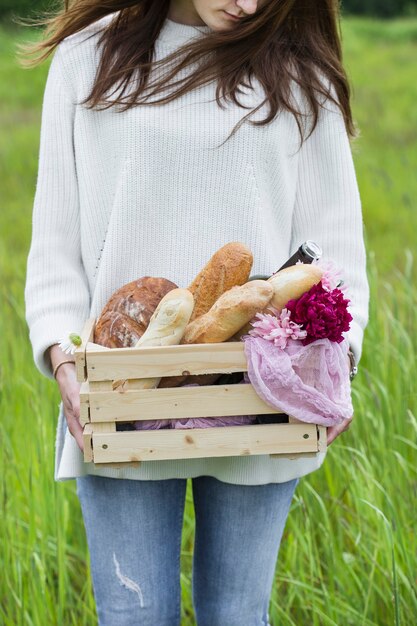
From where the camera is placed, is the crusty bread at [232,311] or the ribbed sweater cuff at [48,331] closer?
the crusty bread at [232,311]

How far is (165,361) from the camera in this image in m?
1.36

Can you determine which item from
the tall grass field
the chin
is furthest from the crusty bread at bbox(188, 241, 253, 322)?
the tall grass field

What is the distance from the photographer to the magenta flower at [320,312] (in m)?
1.35

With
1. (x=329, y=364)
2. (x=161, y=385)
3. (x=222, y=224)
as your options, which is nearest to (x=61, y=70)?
(x=222, y=224)

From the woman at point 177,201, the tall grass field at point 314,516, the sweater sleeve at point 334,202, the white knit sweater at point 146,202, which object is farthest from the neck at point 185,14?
the tall grass field at point 314,516

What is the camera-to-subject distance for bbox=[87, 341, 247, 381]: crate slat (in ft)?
4.45

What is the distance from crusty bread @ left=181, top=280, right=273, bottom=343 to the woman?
23 centimetres

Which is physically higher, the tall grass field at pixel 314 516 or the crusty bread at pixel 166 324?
the crusty bread at pixel 166 324

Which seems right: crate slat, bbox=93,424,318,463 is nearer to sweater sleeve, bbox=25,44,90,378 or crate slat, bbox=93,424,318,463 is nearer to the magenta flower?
the magenta flower

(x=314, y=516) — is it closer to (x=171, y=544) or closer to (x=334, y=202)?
(x=171, y=544)

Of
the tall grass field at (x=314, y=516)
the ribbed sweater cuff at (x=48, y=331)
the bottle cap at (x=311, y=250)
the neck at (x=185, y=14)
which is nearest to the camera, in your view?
the bottle cap at (x=311, y=250)

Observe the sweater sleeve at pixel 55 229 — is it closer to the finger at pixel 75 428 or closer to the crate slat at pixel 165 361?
the finger at pixel 75 428

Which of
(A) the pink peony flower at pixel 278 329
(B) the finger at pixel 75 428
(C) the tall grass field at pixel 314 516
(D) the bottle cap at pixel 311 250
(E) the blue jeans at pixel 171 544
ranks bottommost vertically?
(C) the tall grass field at pixel 314 516

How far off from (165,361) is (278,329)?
161 millimetres
